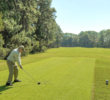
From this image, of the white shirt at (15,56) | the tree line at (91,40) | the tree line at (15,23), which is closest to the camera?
the white shirt at (15,56)

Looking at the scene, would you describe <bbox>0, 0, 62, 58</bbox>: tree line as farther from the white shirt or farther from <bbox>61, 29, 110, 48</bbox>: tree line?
<bbox>61, 29, 110, 48</bbox>: tree line

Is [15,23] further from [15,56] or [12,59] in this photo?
[15,56]

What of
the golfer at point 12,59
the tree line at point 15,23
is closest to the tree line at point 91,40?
the tree line at point 15,23

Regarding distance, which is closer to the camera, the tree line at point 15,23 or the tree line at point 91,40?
the tree line at point 15,23

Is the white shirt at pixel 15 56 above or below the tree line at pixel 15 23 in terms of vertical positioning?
below

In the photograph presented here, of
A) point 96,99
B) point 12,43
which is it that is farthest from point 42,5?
point 96,99

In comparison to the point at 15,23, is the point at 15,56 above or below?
below

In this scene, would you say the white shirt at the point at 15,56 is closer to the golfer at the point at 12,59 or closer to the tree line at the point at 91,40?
the golfer at the point at 12,59

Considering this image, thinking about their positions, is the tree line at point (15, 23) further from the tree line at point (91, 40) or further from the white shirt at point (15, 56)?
the tree line at point (91, 40)

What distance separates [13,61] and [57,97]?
12.6 feet

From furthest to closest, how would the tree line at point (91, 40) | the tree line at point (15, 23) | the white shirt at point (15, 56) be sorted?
the tree line at point (91, 40), the tree line at point (15, 23), the white shirt at point (15, 56)

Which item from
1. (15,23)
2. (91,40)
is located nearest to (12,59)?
(15,23)

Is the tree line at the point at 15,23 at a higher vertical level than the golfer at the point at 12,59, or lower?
higher

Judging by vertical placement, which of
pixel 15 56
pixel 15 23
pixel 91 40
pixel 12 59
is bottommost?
pixel 12 59
